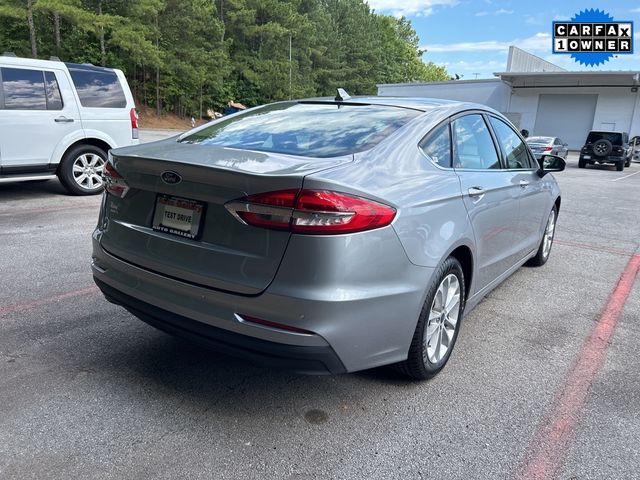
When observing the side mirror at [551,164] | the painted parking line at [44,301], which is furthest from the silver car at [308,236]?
the side mirror at [551,164]

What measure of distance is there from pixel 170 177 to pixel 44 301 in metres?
2.11

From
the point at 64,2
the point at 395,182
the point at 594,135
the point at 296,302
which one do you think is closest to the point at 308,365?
the point at 296,302

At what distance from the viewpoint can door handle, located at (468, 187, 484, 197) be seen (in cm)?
310

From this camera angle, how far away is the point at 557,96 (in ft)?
125

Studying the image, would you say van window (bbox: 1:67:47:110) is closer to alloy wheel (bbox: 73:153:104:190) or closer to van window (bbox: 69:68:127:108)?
van window (bbox: 69:68:127:108)

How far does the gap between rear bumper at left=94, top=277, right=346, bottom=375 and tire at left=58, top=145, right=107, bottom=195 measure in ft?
20.4

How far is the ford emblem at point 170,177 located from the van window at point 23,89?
5.90m

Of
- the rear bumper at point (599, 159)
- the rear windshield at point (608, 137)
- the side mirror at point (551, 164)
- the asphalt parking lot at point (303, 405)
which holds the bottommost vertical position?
the rear bumper at point (599, 159)

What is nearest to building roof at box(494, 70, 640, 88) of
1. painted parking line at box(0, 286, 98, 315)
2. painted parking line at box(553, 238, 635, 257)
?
painted parking line at box(553, 238, 635, 257)

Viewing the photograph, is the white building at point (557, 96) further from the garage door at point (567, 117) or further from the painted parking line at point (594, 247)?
the painted parking line at point (594, 247)

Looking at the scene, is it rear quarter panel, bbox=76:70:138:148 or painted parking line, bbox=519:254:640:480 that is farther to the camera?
rear quarter panel, bbox=76:70:138:148

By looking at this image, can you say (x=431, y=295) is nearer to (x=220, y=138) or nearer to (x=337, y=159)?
(x=337, y=159)

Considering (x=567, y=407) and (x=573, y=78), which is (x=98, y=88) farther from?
(x=573, y=78)

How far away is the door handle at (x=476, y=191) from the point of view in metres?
3.10
